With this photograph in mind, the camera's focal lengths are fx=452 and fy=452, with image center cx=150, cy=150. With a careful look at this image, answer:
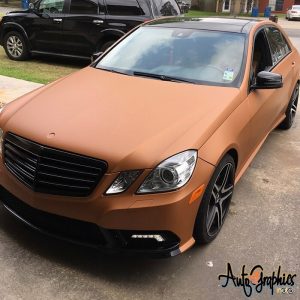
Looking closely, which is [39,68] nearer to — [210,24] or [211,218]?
[210,24]

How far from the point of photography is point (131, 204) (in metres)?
2.81

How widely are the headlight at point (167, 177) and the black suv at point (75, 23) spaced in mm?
7215

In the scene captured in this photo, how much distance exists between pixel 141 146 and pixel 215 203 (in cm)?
89

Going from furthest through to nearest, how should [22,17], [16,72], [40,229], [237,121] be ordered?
1. [22,17]
2. [16,72]
3. [237,121]
4. [40,229]

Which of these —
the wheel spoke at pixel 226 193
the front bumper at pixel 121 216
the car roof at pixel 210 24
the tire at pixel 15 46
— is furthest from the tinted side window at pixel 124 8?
the front bumper at pixel 121 216

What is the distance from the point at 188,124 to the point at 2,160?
1.39m

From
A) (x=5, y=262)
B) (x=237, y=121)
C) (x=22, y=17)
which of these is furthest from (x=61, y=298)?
(x=22, y=17)

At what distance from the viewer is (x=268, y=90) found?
15.0ft

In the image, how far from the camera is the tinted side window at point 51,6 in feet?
33.5

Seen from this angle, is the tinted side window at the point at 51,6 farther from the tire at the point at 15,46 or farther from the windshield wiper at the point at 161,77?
the windshield wiper at the point at 161,77

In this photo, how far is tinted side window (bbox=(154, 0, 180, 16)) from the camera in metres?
9.76

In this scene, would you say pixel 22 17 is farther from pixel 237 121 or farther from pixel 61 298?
pixel 61 298

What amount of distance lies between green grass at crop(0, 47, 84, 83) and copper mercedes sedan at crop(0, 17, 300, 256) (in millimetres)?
4833
